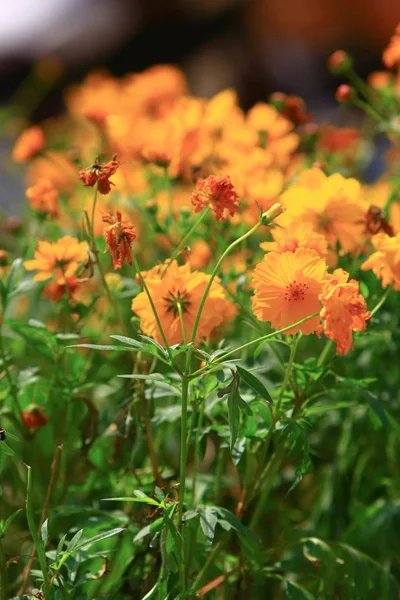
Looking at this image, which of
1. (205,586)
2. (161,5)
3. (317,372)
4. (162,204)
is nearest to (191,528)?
(205,586)

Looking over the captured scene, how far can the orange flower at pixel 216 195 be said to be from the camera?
74cm

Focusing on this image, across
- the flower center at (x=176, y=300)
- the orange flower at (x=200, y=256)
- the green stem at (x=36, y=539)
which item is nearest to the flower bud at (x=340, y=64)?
the orange flower at (x=200, y=256)

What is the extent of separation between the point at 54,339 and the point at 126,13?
3.65 metres

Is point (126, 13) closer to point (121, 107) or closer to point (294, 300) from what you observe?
point (121, 107)

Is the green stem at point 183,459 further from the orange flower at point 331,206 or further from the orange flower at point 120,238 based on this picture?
the orange flower at point 331,206

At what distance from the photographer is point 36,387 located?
93cm

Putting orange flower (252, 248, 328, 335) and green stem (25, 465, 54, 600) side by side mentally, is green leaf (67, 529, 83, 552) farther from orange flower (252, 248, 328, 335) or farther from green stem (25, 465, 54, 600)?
orange flower (252, 248, 328, 335)

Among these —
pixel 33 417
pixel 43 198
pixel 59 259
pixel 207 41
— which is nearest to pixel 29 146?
pixel 43 198

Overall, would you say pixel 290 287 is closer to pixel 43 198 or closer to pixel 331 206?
pixel 331 206

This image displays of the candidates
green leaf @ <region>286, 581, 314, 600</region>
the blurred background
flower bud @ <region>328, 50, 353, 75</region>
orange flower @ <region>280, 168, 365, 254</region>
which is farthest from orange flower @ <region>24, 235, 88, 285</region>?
the blurred background

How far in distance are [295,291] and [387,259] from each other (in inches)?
4.8

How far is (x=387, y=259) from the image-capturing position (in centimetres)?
78

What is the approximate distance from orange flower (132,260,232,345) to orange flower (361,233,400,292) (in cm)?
15

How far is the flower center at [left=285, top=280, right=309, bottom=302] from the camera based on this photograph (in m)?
0.71
